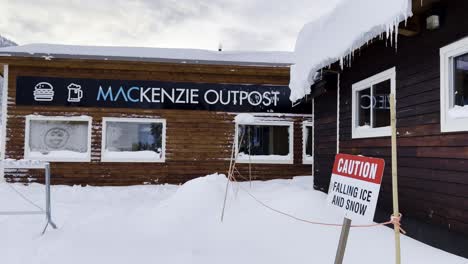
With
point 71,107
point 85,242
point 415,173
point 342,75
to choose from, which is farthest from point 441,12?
point 71,107

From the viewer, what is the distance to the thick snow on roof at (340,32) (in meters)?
4.72

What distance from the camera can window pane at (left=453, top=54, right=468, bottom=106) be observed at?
439cm

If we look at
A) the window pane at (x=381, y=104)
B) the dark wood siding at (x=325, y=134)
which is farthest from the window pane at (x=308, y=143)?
the window pane at (x=381, y=104)

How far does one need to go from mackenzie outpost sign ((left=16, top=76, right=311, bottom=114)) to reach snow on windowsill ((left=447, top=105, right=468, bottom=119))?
7.75 meters

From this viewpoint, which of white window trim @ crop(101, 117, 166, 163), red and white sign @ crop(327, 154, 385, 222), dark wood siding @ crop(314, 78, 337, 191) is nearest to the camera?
red and white sign @ crop(327, 154, 385, 222)

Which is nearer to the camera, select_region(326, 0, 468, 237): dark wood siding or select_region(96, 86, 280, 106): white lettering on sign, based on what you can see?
select_region(326, 0, 468, 237): dark wood siding

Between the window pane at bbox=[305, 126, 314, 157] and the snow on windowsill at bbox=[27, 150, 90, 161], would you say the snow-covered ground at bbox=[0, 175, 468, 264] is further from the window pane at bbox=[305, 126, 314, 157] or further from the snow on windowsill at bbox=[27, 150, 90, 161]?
the window pane at bbox=[305, 126, 314, 157]

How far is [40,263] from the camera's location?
4.25 metres

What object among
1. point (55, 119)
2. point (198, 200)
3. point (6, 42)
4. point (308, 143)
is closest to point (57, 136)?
point (55, 119)

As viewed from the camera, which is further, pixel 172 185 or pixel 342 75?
pixel 172 185

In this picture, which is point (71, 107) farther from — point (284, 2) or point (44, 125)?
point (284, 2)

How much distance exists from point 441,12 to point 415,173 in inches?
86.9

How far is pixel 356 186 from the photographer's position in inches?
115

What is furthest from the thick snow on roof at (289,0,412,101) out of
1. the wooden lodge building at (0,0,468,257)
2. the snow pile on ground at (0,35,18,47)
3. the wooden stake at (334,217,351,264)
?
the snow pile on ground at (0,35,18,47)
